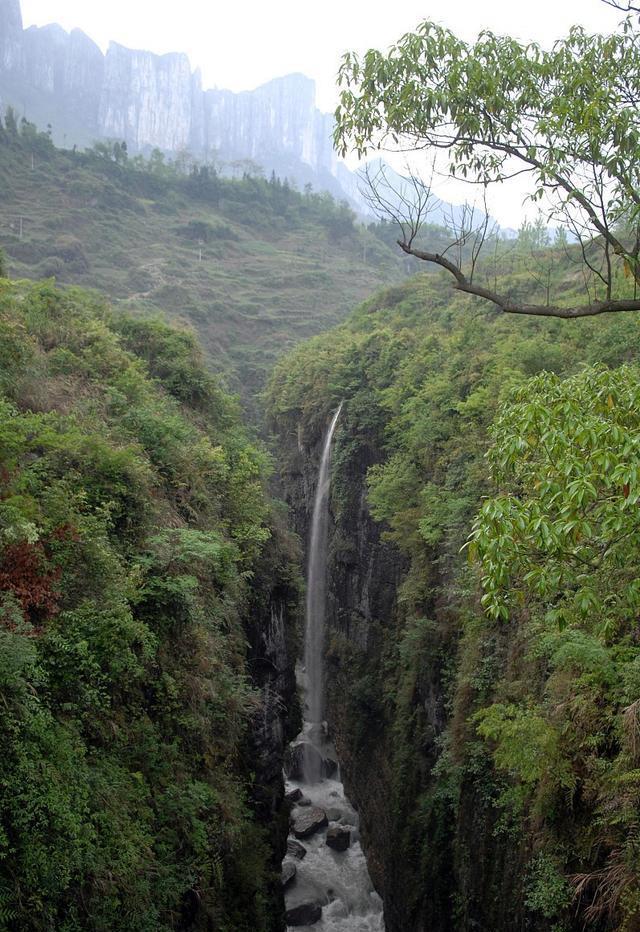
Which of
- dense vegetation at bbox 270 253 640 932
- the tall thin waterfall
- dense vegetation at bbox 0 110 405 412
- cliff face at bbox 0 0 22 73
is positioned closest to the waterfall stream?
the tall thin waterfall

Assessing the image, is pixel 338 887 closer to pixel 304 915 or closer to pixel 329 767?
pixel 304 915

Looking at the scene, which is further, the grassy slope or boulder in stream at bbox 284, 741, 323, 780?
the grassy slope

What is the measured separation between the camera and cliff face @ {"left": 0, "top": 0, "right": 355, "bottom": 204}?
132 m

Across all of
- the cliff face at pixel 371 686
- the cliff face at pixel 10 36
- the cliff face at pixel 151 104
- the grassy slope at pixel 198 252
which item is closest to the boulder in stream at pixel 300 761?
the cliff face at pixel 371 686

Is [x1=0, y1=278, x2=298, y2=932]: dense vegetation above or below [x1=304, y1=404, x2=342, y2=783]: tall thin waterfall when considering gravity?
above

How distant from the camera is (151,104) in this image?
476 ft

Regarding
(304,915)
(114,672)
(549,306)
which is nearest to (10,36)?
(304,915)

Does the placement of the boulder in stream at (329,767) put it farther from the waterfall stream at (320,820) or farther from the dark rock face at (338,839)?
the dark rock face at (338,839)

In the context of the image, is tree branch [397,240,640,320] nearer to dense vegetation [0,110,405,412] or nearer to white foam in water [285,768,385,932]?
white foam in water [285,768,385,932]

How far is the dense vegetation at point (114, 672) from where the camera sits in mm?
5375

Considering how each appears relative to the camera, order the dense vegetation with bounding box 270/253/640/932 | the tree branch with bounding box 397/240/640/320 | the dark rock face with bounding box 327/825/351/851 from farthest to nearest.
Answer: the dark rock face with bounding box 327/825/351/851, the tree branch with bounding box 397/240/640/320, the dense vegetation with bounding box 270/253/640/932

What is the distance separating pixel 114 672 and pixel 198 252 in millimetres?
61686

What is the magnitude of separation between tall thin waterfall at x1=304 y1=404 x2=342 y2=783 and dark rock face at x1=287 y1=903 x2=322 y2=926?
20.8 feet

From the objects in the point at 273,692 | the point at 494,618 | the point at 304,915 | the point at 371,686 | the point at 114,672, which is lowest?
the point at 304,915
